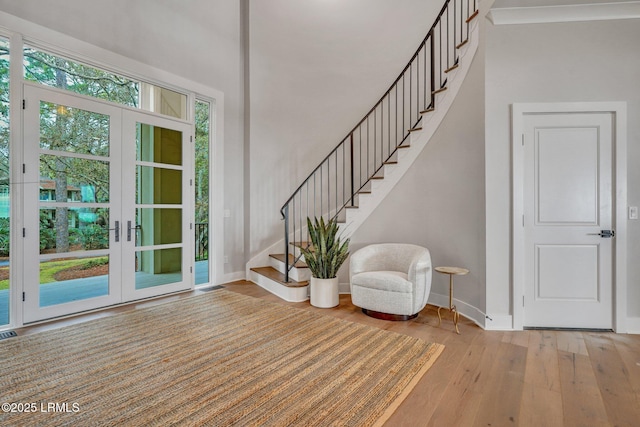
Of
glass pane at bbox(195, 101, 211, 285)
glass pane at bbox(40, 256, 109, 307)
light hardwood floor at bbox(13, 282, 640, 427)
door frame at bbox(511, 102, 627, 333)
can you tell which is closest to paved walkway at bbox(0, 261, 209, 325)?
glass pane at bbox(40, 256, 109, 307)

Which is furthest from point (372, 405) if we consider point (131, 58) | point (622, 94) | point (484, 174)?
point (131, 58)

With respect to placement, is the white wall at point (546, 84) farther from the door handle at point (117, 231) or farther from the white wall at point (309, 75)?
the door handle at point (117, 231)

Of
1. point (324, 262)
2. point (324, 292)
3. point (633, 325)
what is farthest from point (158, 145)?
point (633, 325)

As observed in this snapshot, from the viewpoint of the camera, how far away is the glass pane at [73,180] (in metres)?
3.27

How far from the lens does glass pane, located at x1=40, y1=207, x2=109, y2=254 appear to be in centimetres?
328

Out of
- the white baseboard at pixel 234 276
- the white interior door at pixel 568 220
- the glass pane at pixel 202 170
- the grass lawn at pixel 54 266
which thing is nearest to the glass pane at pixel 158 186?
the glass pane at pixel 202 170

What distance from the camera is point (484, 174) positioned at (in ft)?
10.3

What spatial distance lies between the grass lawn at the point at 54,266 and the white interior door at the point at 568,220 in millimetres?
4581

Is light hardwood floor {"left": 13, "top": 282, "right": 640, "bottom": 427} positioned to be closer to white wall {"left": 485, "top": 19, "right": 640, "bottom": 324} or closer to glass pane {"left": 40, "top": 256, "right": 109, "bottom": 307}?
glass pane {"left": 40, "top": 256, "right": 109, "bottom": 307}

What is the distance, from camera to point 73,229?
136 inches

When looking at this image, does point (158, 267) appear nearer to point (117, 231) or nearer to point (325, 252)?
point (117, 231)

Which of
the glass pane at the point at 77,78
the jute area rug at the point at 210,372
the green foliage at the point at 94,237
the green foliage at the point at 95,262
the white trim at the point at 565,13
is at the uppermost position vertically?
the white trim at the point at 565,13

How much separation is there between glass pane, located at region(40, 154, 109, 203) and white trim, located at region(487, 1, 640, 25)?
4.38m

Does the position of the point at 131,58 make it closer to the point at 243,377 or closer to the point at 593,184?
the point at 243,377
